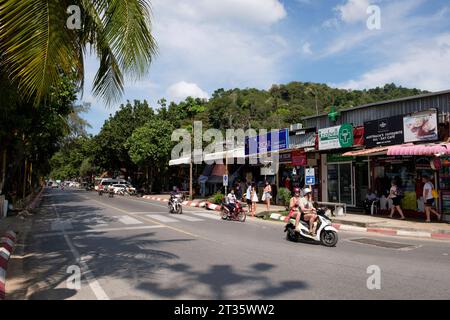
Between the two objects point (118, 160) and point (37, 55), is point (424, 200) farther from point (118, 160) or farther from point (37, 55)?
point (118, 160)

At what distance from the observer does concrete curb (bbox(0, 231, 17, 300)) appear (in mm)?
6298

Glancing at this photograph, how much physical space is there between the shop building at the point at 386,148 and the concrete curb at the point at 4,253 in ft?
44.3

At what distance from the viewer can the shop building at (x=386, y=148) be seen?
15289 mm

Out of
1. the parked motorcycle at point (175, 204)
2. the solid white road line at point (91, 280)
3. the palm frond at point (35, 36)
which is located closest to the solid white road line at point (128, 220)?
the parked motorcycle at point (175, 204)

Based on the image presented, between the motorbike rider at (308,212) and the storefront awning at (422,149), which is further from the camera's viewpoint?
the storefront awning at (422,149)

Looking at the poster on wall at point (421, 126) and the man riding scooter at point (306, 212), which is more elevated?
the poster on wall at point (421, 126)

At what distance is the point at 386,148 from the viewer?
16469 millimetres

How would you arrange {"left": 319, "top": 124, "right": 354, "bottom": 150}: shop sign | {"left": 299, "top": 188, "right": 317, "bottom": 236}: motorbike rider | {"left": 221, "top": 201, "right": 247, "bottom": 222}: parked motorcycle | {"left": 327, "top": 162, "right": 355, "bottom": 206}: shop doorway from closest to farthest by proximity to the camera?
{"left": 299, "top": 188, "right": 317, "bottom": 236}: motorbike rider, {"left": 221, "top": 201, "right": 247, "bottom": 222}: parked motorcycle, {"left": 319, "top": 124, "right": 354, "bottom": 150}: shop sign, {"left": 327, "top": 162, "right": 355, "bottom": 206}: shop doorway

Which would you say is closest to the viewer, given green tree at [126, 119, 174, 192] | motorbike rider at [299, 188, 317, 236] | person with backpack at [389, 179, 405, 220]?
motorbike rider at [299, 188, 317, 236]

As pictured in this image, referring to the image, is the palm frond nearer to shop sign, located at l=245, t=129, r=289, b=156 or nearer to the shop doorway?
the shop doorway

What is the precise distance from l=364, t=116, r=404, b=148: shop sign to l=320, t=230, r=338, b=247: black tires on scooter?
809 centimetres

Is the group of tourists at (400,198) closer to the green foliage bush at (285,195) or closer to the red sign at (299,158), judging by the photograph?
the red sign at (299,158)

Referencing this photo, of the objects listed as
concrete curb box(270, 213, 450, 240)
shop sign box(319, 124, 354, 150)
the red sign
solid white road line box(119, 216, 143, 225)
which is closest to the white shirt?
concrete curb box(270, 213, 450, 240)
